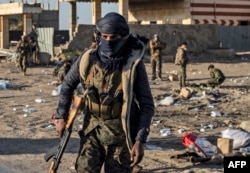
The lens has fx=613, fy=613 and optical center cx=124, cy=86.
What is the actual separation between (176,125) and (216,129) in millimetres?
750

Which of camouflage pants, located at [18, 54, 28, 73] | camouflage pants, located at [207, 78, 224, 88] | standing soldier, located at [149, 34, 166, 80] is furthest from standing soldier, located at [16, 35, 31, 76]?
camouflage pants, located at [207, 78, 224, 88]

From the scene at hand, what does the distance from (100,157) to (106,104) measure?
1.25 feet

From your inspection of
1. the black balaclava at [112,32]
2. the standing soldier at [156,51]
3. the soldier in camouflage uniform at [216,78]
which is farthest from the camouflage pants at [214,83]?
the black balaclava at [112,32]

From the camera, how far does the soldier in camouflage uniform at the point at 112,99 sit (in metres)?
4.02

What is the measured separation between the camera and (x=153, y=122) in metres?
11.0

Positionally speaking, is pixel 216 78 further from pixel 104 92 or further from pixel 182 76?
pixel 104 92

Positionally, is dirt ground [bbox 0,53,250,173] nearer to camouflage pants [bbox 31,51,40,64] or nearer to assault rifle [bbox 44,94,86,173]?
assault rifle [bbox 44,94,86,173]

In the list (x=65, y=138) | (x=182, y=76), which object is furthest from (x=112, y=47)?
(x=182, y=76)

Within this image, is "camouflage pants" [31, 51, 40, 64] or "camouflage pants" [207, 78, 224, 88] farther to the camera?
"camouflage pants" [31, 51, 40, 64]

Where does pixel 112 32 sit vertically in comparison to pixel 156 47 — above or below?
above

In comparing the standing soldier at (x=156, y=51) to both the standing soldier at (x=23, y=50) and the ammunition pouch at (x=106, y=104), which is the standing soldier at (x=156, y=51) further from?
the ammunition pouch at (x=106, y=104)

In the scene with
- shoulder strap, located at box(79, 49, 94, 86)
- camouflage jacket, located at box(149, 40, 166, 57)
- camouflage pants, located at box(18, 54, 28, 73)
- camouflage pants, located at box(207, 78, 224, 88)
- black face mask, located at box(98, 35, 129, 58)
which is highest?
black face mask, located at box(98, 35, 129, 58)

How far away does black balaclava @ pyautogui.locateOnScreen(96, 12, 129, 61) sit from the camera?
3982mm

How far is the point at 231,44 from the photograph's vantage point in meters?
31.4
